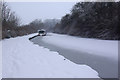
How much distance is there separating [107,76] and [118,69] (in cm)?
93

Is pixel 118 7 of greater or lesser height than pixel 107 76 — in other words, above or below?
above

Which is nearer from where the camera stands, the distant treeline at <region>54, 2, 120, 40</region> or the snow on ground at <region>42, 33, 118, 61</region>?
the snow on ground at <region>42, 33, 118, 61</region>

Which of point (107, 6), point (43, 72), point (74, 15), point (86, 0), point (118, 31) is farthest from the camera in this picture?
point (74, 15)

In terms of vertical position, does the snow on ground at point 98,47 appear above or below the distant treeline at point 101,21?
below

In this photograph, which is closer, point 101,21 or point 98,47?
point 98,47

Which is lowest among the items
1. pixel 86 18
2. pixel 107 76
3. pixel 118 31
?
pixel 107 76

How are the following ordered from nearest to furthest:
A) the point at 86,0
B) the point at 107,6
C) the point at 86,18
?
the point at 107,6 < the point at 86,18 < the point at 86,0

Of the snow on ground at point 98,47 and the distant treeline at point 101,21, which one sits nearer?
the snow on ground at point 98,47

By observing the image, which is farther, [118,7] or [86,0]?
[86,0]

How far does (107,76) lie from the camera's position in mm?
5441

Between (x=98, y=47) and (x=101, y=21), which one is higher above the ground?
(x=101, y=21)

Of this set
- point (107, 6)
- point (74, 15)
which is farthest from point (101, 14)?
point (74, 15)

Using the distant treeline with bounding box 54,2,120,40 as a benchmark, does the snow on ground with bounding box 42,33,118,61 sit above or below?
below

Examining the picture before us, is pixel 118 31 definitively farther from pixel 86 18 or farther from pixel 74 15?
pixel 74 15
